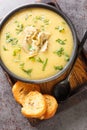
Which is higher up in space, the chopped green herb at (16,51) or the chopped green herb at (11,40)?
the chopped green herb at (11,40)

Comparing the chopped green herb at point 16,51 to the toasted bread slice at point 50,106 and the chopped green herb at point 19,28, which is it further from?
the toasted bread slice at point 50,106

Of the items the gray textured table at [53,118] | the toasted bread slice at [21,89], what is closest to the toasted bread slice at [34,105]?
the toasted bread slice at [21,89]

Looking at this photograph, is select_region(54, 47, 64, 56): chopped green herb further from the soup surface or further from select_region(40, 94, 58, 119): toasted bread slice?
select_region(40, 94, 58, 119): toasted bread slice

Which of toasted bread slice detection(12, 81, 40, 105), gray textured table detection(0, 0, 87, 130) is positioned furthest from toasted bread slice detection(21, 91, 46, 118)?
gray textured table detection(0, 0, 87, 130)

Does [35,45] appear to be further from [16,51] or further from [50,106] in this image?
[50,106]

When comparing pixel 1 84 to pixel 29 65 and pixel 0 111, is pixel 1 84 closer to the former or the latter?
pixel 0 111

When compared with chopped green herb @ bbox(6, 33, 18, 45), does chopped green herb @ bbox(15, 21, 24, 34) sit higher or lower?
higher

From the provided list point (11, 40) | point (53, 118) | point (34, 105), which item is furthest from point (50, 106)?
point (11, 40)
